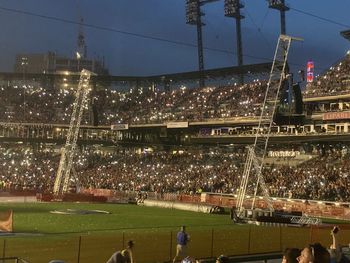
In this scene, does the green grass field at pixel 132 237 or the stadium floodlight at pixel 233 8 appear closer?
the green grass field at pixel 132 237

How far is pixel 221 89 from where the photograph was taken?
288ft

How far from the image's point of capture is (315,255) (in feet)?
24.5

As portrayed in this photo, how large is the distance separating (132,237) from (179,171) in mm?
49673

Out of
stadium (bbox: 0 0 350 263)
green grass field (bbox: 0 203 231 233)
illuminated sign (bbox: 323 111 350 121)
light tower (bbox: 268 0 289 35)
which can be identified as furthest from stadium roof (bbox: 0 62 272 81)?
green grass field (bbox: 0 203 231 233)

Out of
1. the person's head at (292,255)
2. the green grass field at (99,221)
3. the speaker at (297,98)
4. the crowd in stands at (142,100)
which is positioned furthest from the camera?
the crowd in stands at (142,100)

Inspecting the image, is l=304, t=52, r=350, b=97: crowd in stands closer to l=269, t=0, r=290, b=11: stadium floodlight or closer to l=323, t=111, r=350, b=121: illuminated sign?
l=323, t=111, r=350, b=121: illuminated sign

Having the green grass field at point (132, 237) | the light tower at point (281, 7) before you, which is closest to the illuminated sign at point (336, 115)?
the green grass field at point (132, 237)

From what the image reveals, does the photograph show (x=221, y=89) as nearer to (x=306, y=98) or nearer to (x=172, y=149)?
(x=172, y=149)

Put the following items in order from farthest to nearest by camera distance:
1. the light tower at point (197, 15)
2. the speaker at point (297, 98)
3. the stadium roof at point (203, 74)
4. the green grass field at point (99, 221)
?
the light tower at point (197, 15) → the stadium roof at point (203, 74) → the speaker at point (297, 98) → the green grass field at point (99, 221)

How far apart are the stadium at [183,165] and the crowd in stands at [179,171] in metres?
0.24

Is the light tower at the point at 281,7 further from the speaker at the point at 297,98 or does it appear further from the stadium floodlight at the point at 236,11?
the speaker at the point at 297,98

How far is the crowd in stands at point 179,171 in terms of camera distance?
51.8 m

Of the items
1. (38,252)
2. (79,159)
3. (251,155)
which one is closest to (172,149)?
(79,159)

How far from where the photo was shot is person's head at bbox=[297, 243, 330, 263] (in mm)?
7438
